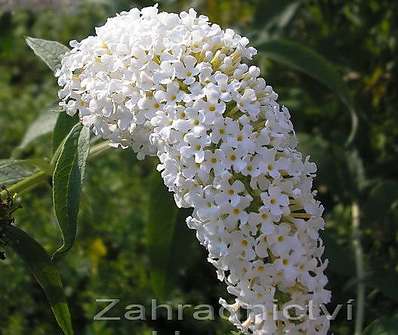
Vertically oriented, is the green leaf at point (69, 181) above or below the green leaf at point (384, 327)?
above

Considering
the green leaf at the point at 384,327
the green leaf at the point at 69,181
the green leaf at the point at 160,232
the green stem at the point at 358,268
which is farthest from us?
the green leaf at the point at 160,232

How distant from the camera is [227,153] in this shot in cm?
127

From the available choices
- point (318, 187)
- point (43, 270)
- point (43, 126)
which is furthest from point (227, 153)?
point (318, 187)

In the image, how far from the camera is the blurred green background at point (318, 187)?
2125 millimetres

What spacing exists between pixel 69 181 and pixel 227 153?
317 millimetres

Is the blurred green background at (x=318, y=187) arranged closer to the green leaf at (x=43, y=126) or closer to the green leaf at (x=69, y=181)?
the green leaf at (x=43, y=126)

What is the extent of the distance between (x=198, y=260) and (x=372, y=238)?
1.72 ft

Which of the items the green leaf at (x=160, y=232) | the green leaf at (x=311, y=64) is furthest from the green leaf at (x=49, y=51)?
the green leaf at (x=311, y=64)

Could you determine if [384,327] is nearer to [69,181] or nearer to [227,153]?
[227,153]

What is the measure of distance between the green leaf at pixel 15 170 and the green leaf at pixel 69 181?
139 millimetres

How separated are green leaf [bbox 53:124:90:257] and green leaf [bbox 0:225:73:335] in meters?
0.07

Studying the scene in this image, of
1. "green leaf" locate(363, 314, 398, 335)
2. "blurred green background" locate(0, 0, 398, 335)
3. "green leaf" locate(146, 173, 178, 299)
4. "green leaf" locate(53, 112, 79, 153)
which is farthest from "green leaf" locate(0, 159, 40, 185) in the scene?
"green leaf" locate(363, 314, 398, 335)

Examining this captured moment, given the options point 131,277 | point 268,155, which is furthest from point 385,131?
point 268,155

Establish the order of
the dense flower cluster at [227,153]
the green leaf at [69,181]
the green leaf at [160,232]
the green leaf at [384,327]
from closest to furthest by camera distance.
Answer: the dense flower cluster at [227,153], the green leaf at [69,181], the green leaf at [384,327], the green leaf at [160,232]
